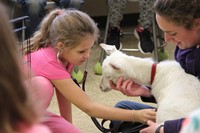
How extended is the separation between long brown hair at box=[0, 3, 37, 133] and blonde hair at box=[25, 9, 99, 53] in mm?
897

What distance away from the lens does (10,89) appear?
592 mm

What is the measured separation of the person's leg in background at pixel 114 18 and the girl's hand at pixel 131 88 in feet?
4.18

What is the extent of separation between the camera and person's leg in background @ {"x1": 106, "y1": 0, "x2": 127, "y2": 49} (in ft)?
9.56

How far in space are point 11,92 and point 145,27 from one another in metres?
2.42

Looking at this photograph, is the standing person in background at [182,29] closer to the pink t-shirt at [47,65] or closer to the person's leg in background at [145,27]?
the pink t-shirt at [47,65]

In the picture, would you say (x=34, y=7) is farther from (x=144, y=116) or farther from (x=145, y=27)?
(x=144, y=116)

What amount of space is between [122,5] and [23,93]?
7.87ft

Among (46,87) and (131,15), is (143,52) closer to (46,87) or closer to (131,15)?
(131,15)

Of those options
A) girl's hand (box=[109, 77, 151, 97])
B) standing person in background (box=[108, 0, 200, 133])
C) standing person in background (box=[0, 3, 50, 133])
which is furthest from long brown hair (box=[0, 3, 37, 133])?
girl's hand (box=[109, 77, 151, 97])

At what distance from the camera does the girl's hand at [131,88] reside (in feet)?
5.40

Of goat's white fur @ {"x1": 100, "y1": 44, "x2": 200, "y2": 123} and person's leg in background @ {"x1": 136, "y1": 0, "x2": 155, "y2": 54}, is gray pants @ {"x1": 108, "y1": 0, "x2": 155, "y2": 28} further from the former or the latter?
goat's white fur @ {"x1": 100, "y1": 44, "x2": 200, "y2": 123}

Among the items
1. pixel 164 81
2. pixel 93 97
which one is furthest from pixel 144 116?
pixel 93 97

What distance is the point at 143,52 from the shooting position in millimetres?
2947

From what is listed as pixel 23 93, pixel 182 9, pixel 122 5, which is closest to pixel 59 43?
pixel 182 9
